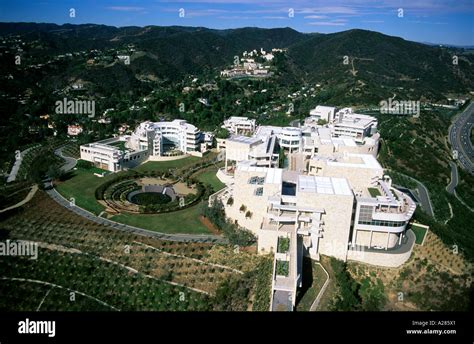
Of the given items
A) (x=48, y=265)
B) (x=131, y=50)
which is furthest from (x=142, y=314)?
(x=131, y=50)

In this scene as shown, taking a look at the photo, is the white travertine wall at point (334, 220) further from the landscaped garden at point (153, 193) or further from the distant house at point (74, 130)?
the distant house at point (74, 130)

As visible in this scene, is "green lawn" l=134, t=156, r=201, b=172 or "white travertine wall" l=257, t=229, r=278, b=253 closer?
"white travertine wall" l=257, t=229, r=278, b=253

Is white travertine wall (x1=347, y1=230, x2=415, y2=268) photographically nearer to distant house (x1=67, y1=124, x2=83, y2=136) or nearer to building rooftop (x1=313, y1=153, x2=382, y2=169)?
building rooftop (x1=313, y1=153, x2=382, y2=169)

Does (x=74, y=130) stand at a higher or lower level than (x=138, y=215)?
higher

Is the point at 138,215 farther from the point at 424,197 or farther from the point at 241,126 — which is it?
the point at 424,197

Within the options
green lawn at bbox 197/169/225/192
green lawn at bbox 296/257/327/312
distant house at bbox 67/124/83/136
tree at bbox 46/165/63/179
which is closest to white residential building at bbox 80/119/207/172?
tree at bbox 46/165/63/179
